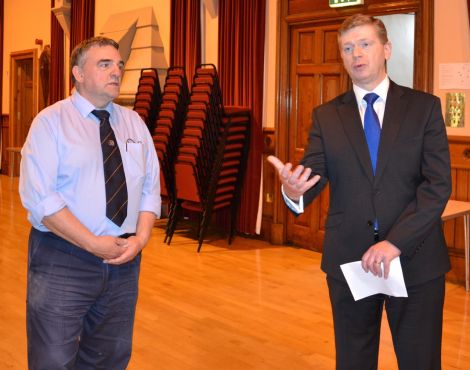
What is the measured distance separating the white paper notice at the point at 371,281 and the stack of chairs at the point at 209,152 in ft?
13.7

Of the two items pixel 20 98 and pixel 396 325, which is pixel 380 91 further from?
pixel 20 98

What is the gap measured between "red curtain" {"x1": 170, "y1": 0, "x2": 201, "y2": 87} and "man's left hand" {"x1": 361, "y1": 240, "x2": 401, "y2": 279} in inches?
226

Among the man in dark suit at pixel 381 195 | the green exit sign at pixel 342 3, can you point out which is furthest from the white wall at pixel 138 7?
the man in dark suit at pixel 381 195

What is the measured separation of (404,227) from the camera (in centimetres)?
186

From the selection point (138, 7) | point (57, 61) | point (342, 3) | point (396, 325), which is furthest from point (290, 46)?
point (57, 61)

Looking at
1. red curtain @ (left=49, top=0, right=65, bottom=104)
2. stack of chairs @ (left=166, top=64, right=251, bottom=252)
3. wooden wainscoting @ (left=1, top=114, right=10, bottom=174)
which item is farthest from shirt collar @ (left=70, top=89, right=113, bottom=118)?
wooden wainscoting @ (left=1, top=114, right=10, bottom=174)

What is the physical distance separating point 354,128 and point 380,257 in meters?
0.43

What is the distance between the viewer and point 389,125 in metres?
1.96

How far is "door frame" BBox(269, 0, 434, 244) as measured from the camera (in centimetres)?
511

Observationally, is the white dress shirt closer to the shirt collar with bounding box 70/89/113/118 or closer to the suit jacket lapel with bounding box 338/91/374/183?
the suit jacket lapel with bounding box 338/91/374/183

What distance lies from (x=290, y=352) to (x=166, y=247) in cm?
293

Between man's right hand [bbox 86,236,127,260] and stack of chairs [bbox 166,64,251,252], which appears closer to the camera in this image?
man's right hand [bbox 86,236,127,260]

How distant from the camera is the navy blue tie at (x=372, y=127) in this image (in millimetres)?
1984

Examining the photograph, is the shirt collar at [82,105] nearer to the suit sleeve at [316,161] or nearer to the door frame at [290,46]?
the suit sleeve at [316,161]
